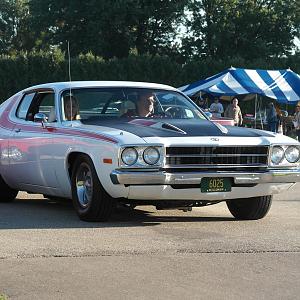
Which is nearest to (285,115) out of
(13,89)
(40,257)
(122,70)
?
(122,70)

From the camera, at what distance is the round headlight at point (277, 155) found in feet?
26.8

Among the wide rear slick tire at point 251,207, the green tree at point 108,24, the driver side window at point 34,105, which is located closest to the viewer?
the wide rear slick tire at point 251,207

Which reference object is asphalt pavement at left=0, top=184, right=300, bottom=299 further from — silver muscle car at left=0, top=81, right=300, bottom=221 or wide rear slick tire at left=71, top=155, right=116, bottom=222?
silver muscle car at left=0, top=81, right=300, bottom=221

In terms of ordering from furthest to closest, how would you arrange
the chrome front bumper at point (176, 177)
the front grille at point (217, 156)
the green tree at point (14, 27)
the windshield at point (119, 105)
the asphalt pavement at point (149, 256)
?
the green tree at point (14, 27) < the windshield at point (119, 105) < the front grille at point (217, 156) < the chrome front bumper at point (176, 177) < the asphalt pavement at point (149, 256)

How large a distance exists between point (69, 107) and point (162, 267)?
3.53 meters

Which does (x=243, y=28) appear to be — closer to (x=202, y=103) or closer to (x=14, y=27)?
(x=14, y=27)

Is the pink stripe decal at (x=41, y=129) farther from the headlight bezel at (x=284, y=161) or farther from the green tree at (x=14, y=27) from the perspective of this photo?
the green tree at (x=14, y=27)

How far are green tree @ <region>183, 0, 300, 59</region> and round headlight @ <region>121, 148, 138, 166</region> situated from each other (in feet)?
177

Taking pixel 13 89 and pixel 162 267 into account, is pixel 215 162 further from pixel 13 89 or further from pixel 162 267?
pixel 13 89

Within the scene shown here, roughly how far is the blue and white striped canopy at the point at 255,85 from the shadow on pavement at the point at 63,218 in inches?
678

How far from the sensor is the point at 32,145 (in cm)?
925

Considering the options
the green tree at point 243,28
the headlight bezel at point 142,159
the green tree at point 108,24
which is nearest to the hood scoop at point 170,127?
the headlight bezel at point 142,159

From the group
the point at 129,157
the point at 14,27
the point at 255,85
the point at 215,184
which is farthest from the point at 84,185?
the point at 14,27

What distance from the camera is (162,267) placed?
5918 mm
